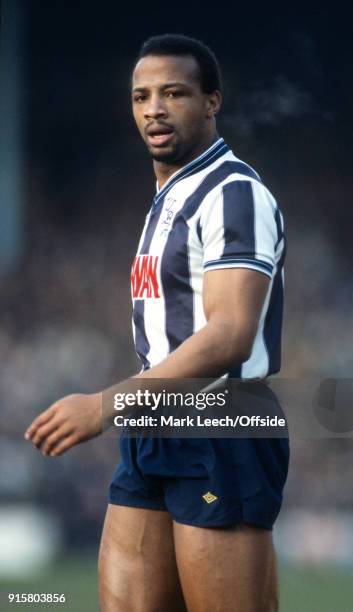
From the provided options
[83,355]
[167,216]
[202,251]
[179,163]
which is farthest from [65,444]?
[83,355]

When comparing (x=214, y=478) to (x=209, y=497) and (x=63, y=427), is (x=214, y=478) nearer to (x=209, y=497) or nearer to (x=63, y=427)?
(x=209, y=497)

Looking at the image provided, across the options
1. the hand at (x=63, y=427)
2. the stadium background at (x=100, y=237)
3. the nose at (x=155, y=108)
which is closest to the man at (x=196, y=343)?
the nose at (x=155, y=108)

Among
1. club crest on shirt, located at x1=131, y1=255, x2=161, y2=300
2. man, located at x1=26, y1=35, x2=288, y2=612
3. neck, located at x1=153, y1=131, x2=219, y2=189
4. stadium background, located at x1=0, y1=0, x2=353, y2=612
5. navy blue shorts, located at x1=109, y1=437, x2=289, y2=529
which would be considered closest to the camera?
man, located at x1=26, y1=35, x2=288, y2=612

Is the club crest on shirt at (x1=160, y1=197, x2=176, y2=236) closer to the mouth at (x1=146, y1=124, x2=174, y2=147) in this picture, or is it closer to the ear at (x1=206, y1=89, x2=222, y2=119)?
the mouth at (x1=146, y1=124, x2=174, y2=147)

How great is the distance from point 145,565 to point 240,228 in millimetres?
833

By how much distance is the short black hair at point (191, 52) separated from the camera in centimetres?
276

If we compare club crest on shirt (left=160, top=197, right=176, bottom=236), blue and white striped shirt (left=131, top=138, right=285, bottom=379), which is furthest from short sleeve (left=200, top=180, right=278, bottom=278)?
club crest on shirt (left=160, top=197, right=176, bottom=236)

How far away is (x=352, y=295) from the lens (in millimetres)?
7898

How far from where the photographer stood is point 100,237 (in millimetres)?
8156

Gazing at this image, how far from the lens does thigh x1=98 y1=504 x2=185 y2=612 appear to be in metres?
2.65

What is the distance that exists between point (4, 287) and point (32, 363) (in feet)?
1.99

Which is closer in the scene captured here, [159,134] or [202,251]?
[202,251]

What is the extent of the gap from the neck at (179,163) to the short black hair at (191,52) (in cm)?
13

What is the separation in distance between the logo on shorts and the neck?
2.58 ft
